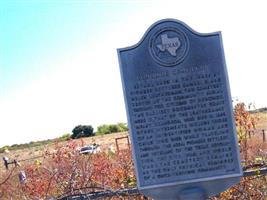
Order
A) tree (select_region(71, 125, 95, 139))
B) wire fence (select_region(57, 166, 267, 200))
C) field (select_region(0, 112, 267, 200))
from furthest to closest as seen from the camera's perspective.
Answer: tree (select_region(71, 125, 95, 139)), field (select_region(0, 112, 267, 200)), wire fence (select_region(57, 166, 267, 200))

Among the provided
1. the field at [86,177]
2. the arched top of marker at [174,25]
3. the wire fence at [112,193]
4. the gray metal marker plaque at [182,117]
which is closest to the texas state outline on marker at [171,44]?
the gray metal marker plaque at [182,117]

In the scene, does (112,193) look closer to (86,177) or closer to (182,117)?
(86,177)

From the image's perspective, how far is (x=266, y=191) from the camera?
7160 millimetres

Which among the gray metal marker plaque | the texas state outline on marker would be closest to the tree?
the gray metal marker plaque

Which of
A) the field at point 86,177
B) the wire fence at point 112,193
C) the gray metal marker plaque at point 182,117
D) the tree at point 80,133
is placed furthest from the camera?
the tree at point 80,133

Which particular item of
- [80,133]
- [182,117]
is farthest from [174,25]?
[80,133]

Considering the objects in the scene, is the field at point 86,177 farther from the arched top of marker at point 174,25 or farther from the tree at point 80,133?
the arched top of marker at point 174,25

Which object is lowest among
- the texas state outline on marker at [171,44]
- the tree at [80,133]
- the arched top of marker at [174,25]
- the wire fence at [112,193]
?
the wire fence at [112,193]

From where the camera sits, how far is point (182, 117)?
5.18m

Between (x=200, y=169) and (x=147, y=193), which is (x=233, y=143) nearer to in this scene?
(x=200, y=169)

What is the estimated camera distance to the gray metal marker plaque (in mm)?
5141

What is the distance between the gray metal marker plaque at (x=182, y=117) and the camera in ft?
16.9

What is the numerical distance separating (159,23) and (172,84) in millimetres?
652

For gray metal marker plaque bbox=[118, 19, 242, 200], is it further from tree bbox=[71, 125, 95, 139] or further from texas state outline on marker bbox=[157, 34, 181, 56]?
tree bbox=[71, 125, 95, 139]
